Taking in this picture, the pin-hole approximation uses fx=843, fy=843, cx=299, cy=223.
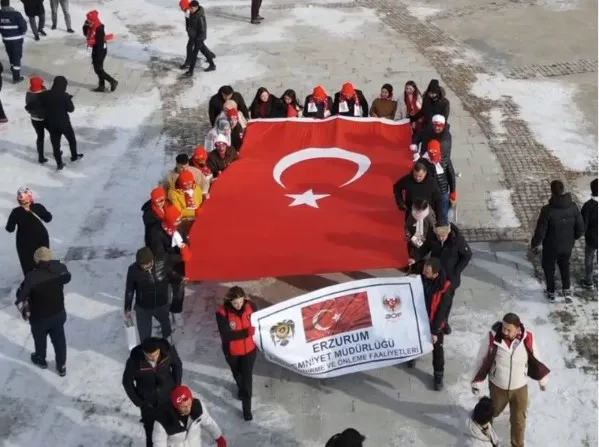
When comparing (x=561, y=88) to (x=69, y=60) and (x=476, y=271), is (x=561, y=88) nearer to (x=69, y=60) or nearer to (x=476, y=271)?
(x=476, y=271)

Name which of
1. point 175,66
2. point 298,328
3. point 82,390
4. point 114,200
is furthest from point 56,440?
point 175,66

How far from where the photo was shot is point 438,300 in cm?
806

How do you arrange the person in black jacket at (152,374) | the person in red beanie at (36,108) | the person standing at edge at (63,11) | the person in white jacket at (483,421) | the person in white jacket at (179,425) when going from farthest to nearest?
the person standing at edge at (63,11) → the person in red beanie at (36,108) → the person in black jacket at (152,374) → the person in white jacket at (483,421) → the person in white jacket at (179,425)

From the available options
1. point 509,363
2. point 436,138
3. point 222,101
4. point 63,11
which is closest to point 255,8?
point 63,11

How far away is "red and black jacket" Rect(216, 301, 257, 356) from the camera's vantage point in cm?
777

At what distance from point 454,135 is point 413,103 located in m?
1.88

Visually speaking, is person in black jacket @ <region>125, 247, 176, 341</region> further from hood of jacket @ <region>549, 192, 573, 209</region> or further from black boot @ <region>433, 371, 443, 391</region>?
hood of jacket @ <region>549, 192, 573, 209</region>

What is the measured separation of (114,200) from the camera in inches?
501

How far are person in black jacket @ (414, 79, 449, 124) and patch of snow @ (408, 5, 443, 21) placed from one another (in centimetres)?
818

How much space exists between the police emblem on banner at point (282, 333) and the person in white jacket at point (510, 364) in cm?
198

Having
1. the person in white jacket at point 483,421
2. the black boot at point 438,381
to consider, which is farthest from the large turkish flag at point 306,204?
the person in white jacket at point 483,421

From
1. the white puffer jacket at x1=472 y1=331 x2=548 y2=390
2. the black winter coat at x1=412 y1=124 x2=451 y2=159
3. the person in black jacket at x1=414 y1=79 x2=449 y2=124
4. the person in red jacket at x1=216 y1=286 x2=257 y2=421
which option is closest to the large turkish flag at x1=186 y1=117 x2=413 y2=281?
the black winter coat at x1=412 y1=124 x2=451 y2=159

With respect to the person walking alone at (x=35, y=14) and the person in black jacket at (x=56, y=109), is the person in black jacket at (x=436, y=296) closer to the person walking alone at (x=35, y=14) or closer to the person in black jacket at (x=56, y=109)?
the person in black jacket at (x=56, y=109)

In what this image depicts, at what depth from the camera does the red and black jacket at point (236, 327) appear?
7.77 m
